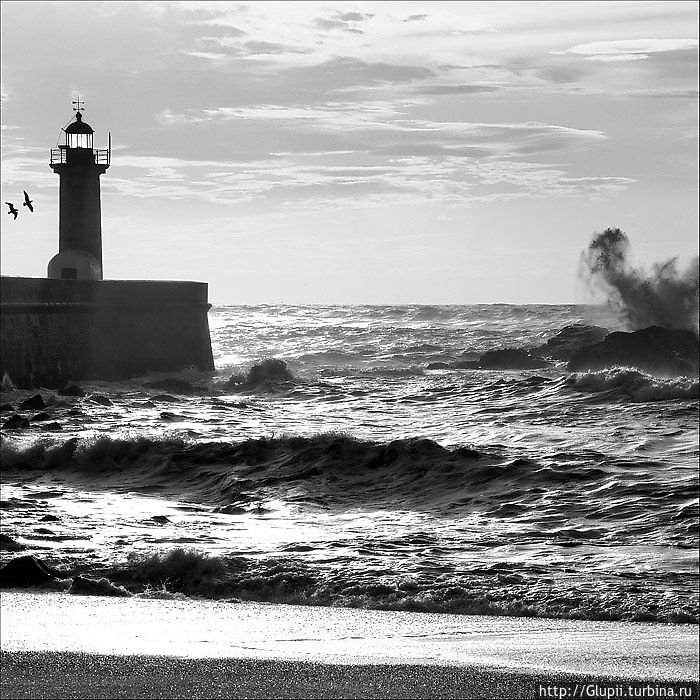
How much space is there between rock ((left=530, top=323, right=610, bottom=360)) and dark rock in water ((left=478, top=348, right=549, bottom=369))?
94 cm

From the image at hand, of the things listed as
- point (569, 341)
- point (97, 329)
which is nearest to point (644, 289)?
point (569, 341)

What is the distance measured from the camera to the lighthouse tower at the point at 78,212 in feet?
68.7

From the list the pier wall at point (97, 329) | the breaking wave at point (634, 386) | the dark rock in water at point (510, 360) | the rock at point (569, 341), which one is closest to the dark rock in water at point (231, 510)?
the breaking wave at point (634, 386)

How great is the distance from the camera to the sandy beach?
9.57ft

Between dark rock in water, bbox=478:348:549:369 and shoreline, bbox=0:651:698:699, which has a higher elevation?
dark rock in water, bbox=478:348:549:369

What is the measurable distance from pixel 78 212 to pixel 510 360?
372 inches

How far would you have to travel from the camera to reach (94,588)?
4.59 meters

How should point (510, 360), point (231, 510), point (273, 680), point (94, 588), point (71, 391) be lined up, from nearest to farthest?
point (273, 680) < point (94, 588) < point (231, 510) < point (71, 391) < point (510, 360)

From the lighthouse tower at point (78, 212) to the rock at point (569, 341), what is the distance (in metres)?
9.87

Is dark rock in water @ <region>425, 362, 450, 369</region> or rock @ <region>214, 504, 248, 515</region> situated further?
dark rock in water @ <region>425, 362, 450, 369</region>

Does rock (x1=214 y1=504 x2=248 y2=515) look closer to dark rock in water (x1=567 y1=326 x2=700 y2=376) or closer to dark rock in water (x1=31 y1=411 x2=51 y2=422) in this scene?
dark rock in water (x1=31 y1=411 x2=51 y2=422)

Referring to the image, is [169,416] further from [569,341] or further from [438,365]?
[569,341]

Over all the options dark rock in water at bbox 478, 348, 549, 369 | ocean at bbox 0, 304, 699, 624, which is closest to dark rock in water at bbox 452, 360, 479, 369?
dark rock in water at bbox 478, 348, 549, 369

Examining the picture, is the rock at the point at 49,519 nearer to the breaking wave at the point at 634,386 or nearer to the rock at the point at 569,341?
the breaking wave at the point at 634,386
